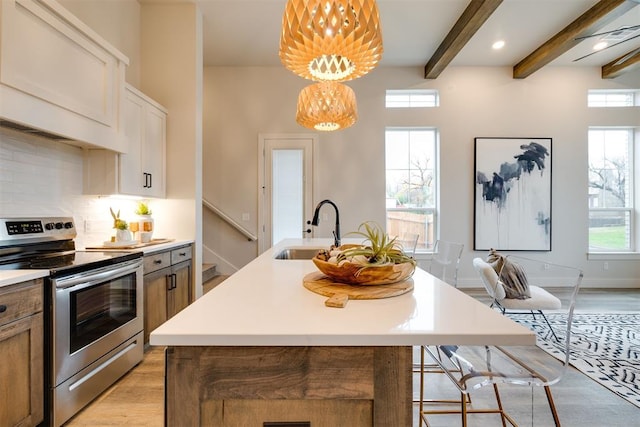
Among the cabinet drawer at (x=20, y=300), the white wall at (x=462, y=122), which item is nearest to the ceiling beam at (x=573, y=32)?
the white wall at (x=462, y=122)

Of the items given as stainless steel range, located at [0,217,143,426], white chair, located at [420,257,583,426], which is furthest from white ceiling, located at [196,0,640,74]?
white chair, located at [420,257,583,426]

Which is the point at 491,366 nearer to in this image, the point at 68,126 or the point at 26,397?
the point at 26,397

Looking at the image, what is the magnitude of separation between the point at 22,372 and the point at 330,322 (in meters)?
1.67

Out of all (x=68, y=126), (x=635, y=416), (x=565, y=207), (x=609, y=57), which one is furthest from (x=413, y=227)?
(x=68, y=126)

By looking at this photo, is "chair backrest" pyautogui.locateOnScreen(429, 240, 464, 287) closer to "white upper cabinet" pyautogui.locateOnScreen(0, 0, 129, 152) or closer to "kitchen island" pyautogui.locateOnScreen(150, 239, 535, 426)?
"kitchen island" pyautogui.locateOnScreen(150, 239, 535, 426)

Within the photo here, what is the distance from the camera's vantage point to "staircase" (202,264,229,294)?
13.6ft

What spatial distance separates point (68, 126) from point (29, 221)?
67 centimetres

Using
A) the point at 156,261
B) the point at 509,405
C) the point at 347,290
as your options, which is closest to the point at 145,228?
the point at 156,261

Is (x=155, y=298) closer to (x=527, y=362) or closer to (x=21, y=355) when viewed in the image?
(x=21, y=355)

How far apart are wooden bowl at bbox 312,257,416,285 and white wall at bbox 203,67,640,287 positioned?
12.1 feet

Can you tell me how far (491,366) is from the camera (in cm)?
127

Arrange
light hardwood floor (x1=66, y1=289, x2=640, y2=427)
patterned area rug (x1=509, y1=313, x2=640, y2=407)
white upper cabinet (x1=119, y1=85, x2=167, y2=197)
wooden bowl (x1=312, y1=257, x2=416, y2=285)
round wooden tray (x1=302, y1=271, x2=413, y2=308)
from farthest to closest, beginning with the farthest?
white upper cabinet (x1=119, y1=85, x2=167, y2=197) < patterned area rug (x1=509, y1=313, x2=640, y2=407) < light hardwood floor (x1=66, y1=289, x2=640, y2=427) < wooden bowl (x1=312, y1=257, x2=416, y2=285) < round wooden tray (x1=302, y1=271, x2=413, y2=308)

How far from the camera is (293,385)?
2.49ft

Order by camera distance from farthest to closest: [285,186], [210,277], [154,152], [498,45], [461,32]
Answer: [285,186] < [210,277] < [498,45] < [461,32] < [154,152]
